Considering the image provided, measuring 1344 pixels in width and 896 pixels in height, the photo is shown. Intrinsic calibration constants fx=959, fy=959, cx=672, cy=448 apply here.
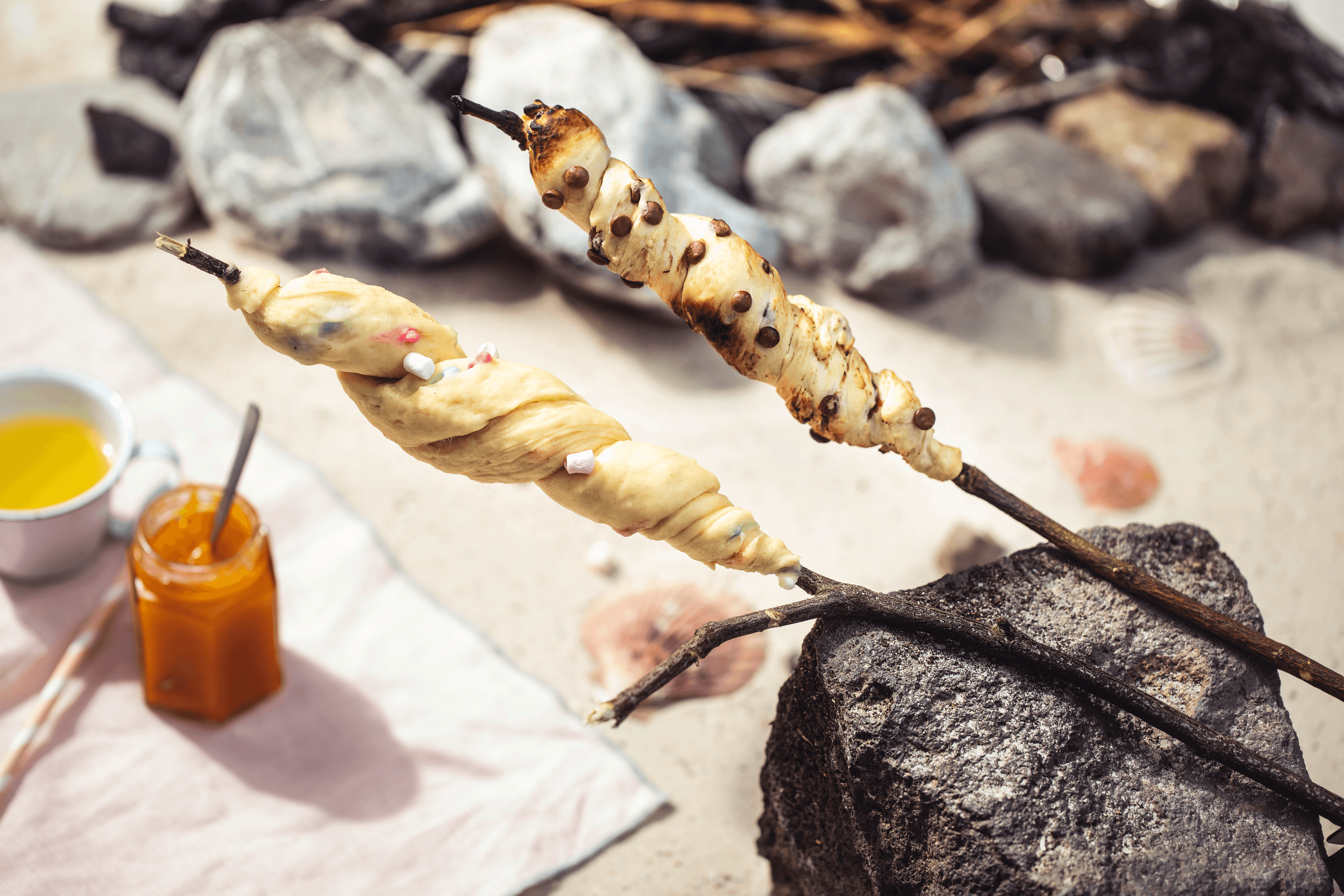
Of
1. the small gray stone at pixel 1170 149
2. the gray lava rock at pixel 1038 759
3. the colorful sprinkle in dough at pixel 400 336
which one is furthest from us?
the small gray stone at pixel 1170 149

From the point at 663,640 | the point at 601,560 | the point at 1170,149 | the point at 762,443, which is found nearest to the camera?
the point at 663,640

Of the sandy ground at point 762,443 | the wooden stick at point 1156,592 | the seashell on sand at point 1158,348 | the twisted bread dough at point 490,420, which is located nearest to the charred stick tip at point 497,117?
the twisted bread dough at point 490,420

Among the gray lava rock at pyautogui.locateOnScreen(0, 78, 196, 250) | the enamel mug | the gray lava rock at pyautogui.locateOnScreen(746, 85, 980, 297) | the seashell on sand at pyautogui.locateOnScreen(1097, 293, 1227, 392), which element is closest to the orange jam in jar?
the enamel mug

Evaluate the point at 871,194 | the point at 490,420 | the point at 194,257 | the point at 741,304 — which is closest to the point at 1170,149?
the point at 871,194

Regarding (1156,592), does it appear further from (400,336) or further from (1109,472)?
(1109,472)

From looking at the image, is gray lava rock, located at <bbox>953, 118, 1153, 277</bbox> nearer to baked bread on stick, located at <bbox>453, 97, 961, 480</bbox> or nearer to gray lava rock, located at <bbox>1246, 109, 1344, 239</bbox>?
gray lava rock, located at <bbox>1246, 109, 1344, 239</bbox>

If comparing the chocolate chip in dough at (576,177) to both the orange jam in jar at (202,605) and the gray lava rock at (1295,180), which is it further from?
the gray lava rock at (1295,180)

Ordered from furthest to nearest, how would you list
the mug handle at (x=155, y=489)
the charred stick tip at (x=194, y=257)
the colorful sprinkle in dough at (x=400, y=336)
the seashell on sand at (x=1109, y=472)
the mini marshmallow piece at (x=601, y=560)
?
1. the seashell on sand at (x=1109, y=472)
2. the mini marshmallow piece at (x=601, y=560)
3. the mug handle at (x=155, y=489)
4. the colorful sprinkle in dough at (x=400, y=336)
5. the charred stick tip at (x=194, y=257)

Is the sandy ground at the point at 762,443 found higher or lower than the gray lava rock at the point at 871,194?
lower
